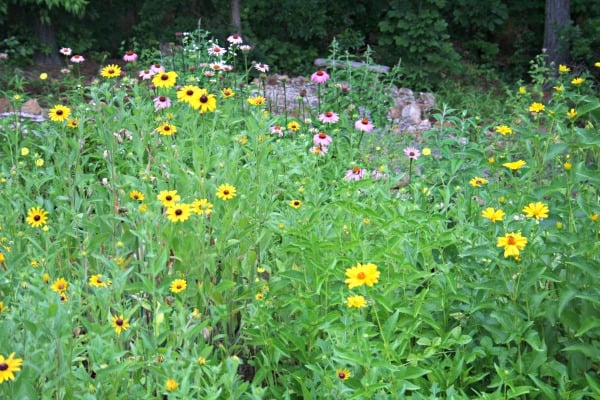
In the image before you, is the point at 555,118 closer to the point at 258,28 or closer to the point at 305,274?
the point at 305,274

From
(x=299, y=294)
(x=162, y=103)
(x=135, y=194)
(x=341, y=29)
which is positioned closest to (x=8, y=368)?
(x=299, y=294)

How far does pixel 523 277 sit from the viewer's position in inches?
94.7

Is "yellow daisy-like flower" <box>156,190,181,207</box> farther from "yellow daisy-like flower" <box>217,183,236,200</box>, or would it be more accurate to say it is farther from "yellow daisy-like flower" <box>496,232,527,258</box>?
"yellow daisy-like flower" <box>496,232,527,258</box>

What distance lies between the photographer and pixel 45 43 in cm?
952

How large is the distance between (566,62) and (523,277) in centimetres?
755

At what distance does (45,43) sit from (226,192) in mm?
7406

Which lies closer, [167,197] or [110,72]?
[167,197]

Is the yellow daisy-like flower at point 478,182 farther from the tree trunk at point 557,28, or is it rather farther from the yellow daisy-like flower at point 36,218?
the tree trunk at point 557,28

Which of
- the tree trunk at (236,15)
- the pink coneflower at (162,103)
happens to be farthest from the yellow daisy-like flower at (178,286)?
the tree trunk at (236,15)

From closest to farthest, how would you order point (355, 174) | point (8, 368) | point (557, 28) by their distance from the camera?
point (8, 368) → point (355, 174) → point (557, 28)

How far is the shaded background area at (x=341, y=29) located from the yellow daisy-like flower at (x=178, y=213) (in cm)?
618

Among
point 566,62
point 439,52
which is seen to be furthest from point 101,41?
point 566,62

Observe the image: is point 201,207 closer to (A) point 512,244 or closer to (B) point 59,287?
(B) point 59,287

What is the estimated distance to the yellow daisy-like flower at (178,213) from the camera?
2.56m
